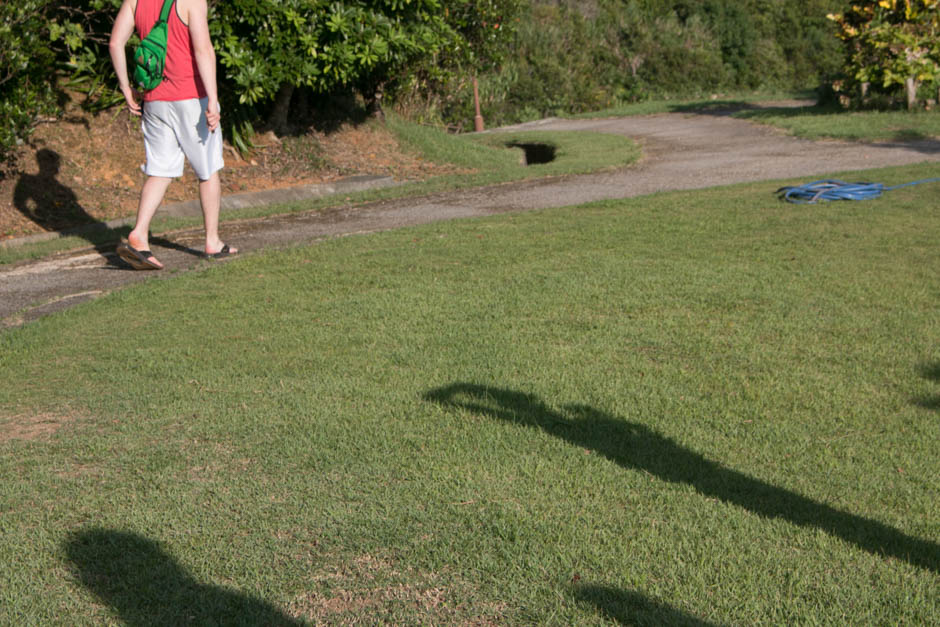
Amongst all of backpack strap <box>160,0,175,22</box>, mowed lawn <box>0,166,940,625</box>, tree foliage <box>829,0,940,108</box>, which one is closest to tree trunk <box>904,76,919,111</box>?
tree foliage <box>829,0,940,108</box>

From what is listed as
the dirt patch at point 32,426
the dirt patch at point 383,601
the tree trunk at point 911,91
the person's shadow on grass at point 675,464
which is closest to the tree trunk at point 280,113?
the dirt patch at point 32,426

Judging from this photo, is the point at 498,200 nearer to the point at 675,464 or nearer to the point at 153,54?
the point at 153,54

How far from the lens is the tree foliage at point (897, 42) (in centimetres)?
1694

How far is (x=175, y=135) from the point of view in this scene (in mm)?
6875

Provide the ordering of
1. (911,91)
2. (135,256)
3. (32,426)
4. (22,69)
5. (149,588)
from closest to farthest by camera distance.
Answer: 1. (149,588)
2. (32,426)
3. (135,256)
4. (22,69)
5. (911,91)

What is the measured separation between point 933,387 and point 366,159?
11.8 metres

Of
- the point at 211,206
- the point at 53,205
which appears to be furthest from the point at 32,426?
the point at 53,205

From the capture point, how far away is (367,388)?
3.92 meters

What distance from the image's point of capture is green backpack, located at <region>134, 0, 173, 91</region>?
21.5 feet

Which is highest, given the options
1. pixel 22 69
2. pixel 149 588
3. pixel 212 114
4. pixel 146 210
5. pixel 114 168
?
pixel 22 69

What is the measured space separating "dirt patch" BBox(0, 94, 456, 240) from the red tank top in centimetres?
365

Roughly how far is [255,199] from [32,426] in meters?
8.11

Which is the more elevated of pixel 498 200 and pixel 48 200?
pixel 48 200

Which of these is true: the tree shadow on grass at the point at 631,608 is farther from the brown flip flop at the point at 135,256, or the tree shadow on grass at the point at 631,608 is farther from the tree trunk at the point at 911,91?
the tree trunk at the point at 911,91
